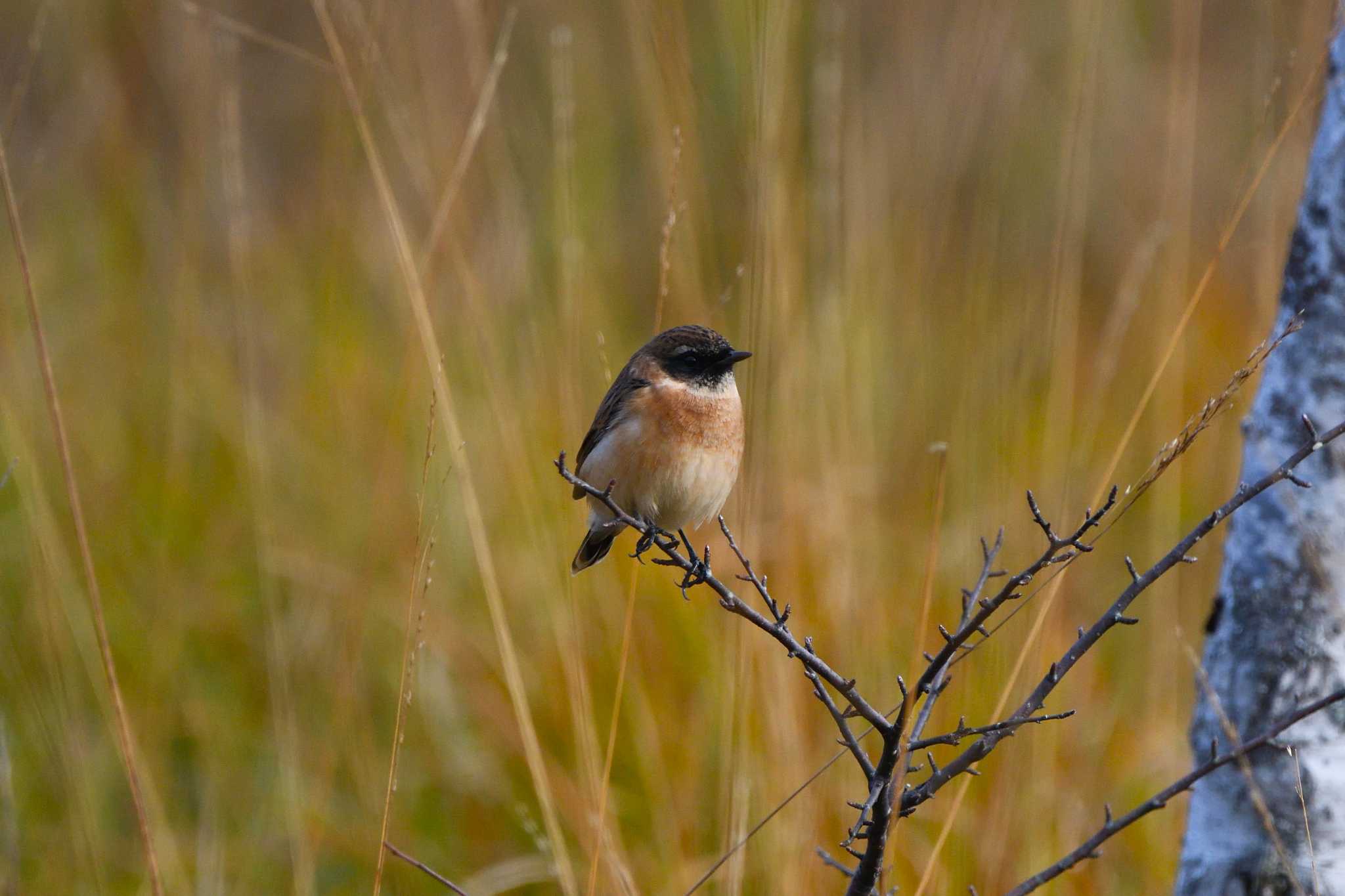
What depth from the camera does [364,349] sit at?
4523mm

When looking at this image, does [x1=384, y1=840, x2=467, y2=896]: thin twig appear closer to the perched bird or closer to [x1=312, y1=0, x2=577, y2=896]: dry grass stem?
[x1=312, y1=0, x2=577, y2=896]: dry grass stem

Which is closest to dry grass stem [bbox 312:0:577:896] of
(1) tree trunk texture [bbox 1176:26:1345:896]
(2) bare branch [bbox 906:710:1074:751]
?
(2) bare branch [bbox 906:710:1074:751]

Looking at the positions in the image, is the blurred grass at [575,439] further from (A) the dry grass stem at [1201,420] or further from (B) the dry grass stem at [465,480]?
(A) the dry grass stem at [1201,420]

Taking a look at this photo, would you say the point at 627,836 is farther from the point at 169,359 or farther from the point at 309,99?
A: the point at 309,99

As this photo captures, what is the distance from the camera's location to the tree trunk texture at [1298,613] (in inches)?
70.7

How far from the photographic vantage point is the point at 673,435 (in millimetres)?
2523

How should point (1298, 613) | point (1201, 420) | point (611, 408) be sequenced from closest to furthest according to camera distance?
point (1201, 420), point (1298, 613), point (611, 408)

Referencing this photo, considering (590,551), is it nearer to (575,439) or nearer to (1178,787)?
(575,439)

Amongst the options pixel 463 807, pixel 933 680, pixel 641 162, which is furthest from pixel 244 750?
pixel 641 162

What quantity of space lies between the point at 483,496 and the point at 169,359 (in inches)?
49.1

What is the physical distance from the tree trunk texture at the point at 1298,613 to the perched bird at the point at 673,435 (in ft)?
3.27

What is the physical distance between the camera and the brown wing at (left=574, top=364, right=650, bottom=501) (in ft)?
8.71

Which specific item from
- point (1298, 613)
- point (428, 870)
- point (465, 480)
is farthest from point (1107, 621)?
point (465, 480)

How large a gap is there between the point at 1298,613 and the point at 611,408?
1394mm
